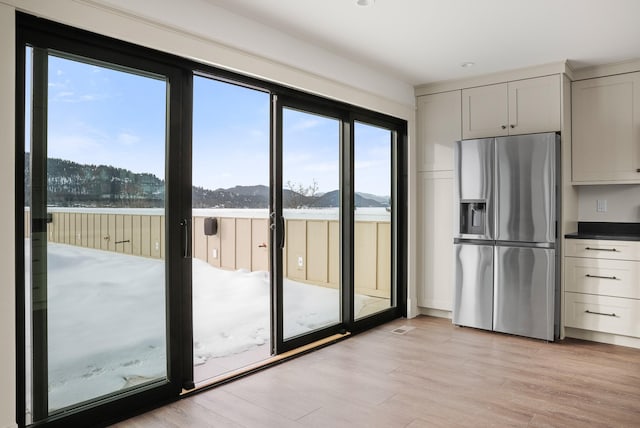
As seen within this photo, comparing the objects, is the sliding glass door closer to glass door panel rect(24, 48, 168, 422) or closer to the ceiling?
glass door panel rect(24, 48, 168, 422)

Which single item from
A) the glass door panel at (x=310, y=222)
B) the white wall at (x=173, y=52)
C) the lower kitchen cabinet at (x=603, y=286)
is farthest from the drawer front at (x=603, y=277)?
the white wall at (x=173, y=52)

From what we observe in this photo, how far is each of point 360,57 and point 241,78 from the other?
4.06 ft

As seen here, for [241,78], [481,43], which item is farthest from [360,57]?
[241,78]

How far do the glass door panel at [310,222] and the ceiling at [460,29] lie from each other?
0.69m

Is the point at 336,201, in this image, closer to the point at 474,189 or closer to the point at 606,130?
the point at 474,189

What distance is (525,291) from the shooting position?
3.92m

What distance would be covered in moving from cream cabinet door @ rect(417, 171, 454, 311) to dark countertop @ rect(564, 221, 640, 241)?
3.63 feet

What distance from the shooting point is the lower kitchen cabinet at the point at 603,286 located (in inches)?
144

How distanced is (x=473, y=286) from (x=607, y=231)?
133cm

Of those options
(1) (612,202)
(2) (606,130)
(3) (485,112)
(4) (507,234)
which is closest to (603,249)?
(1) (612,202)

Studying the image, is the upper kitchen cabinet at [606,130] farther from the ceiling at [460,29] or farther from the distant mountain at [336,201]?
the distant mountain at [336,201]

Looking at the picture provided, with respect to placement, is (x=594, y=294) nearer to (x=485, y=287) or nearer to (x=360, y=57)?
(x=485, y=287)

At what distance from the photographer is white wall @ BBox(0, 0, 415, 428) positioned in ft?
6.42

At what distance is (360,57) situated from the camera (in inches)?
151
